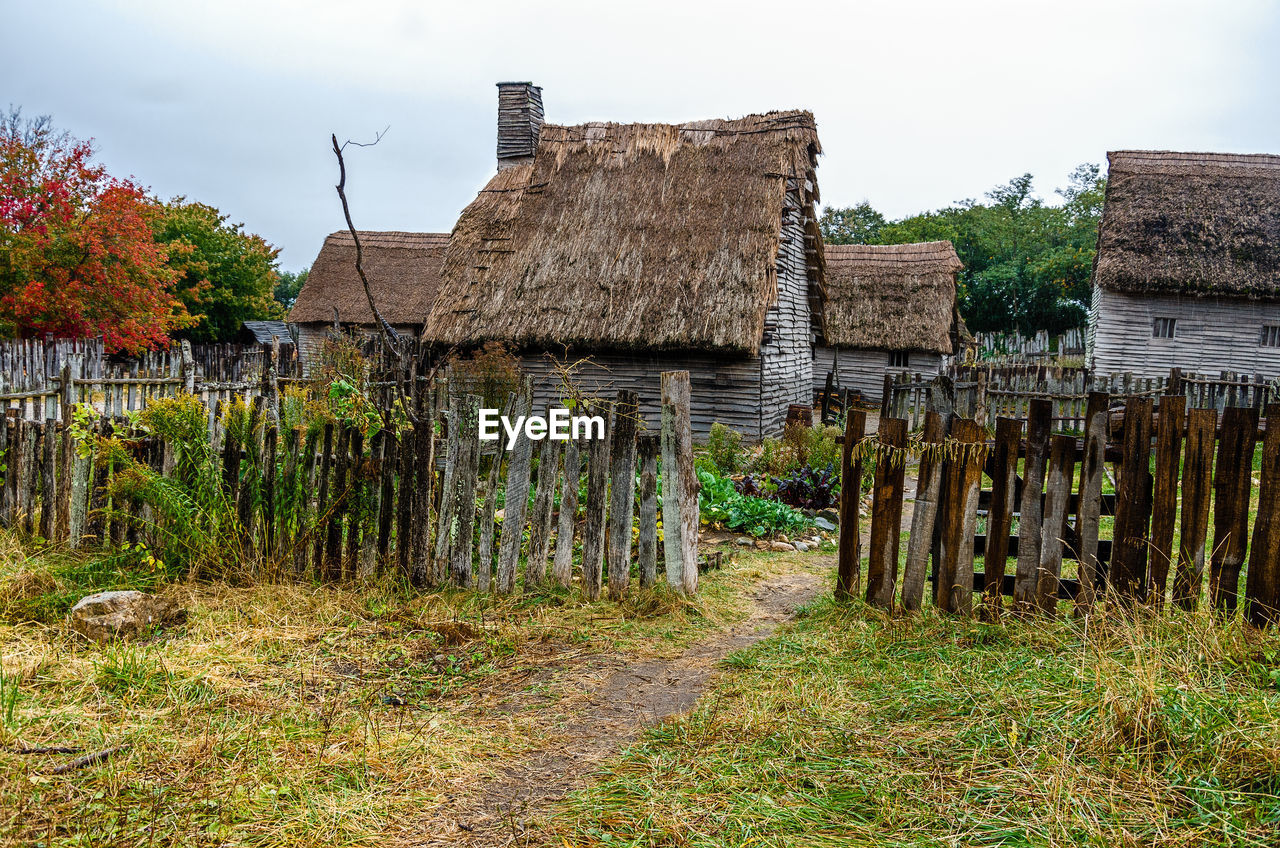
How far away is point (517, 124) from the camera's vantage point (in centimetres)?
1823

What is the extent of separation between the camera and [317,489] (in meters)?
5.29

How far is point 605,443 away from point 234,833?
9.72 ft

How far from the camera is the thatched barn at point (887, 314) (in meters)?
22.9

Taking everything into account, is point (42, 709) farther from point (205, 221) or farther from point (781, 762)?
point (205, 221)

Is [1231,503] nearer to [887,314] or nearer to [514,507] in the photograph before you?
[514,507]

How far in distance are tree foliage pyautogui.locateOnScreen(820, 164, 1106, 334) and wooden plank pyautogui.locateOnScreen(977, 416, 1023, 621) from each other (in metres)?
34.4

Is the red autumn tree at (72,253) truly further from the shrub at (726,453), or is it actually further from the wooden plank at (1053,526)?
the wooden plank at (1053,526)

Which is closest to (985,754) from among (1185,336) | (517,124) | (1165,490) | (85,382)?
(1165,490)

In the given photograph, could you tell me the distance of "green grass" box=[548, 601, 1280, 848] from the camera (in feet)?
7.90

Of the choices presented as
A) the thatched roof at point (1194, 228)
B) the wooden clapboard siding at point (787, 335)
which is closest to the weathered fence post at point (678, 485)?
the wooden clapboard siding at point (787, 335)

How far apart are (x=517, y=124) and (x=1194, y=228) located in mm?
16264

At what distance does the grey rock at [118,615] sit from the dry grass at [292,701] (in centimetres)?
10

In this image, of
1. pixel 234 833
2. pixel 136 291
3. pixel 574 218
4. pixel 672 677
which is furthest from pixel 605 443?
pixel 136 291

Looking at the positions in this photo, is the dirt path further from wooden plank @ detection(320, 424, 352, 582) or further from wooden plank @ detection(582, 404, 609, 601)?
wooden plank @ detection(320, 424, 352, 582)
